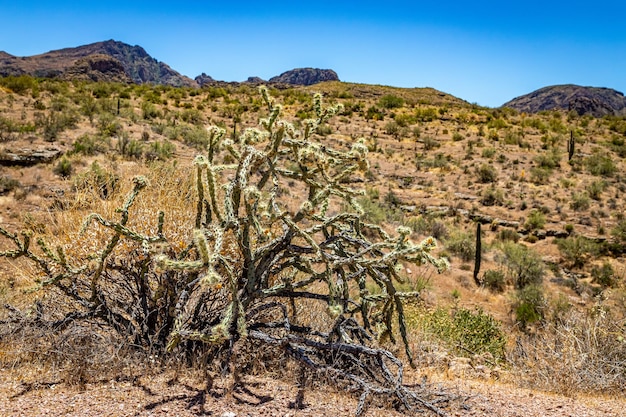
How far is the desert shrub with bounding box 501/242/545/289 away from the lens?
13000mm

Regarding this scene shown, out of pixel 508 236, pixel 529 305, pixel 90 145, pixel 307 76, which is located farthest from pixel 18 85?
pixel 307 76

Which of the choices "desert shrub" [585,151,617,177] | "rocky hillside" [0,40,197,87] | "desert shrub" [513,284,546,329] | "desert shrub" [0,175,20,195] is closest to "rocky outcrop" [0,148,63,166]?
"desert shrub" [0,175,20,195]

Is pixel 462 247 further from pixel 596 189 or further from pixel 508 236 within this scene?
pixel 596 189

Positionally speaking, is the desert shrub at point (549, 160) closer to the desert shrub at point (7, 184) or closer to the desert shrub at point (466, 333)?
the desert shrub at point (466, 333)

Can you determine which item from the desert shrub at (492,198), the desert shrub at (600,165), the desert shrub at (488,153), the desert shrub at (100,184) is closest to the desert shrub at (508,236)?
the desert shrub at (492,198)

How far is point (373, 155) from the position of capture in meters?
25.1

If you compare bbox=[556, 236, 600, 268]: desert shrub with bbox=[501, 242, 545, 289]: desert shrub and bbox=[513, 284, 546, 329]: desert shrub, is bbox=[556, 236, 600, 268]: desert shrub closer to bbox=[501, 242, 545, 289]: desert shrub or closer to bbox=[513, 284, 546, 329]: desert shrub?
bbox=[501, 242, 545, 289]: desert shrub

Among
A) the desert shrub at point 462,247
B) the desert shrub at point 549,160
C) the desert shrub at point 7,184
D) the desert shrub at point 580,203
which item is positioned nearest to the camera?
the desert shrub at point 7,184

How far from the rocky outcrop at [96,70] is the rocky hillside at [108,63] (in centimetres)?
54

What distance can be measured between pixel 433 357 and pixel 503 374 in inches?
31.5

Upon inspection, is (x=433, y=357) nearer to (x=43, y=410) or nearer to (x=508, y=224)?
(x=43, y=410)

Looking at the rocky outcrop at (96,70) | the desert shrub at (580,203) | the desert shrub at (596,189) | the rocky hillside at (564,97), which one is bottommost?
the desert shrub at (580,203)

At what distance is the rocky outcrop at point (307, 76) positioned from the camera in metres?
152

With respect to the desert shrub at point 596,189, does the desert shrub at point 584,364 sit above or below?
below
